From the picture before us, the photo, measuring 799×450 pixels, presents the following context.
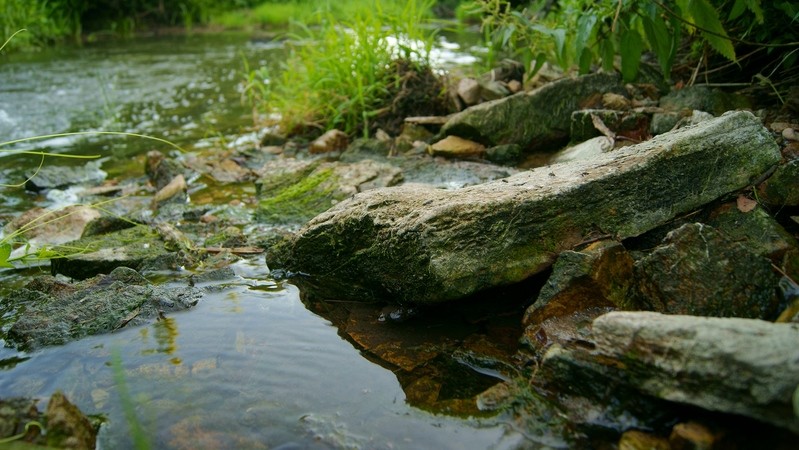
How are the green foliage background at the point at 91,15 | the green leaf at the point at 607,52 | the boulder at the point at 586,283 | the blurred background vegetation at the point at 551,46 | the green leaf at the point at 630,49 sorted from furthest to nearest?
the green foliage background at the point at 91,15, the green leaf at the point at 607,52, the green leaf at the point at 630,49, the blurred background vegetation at the point at 551,46, the boulder at the point at 586,283

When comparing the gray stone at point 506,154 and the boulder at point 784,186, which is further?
the gray stone at point 506,154

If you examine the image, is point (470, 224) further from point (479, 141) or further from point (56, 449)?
point (479, 141)

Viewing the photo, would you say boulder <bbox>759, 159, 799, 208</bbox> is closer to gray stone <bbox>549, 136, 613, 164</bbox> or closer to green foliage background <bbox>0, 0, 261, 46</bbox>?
gray stone <bbox>549, 136, 613, 164</bbox>

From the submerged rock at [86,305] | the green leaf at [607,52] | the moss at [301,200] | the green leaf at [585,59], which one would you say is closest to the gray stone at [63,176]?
the moss at [301,200]

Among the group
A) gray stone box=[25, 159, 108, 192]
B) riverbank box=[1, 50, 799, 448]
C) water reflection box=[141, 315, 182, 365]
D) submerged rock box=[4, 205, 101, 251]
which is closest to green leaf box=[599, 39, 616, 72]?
riverbank box=[1, 50, 799, 448]

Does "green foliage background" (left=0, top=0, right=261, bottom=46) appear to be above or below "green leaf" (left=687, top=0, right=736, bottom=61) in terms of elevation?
below

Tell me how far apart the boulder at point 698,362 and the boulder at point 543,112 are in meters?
2.58

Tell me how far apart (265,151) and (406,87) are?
1317 mm

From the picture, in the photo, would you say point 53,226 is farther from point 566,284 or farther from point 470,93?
point 470,93

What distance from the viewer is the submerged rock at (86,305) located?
228 cm

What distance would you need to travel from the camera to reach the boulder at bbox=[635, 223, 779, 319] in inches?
76.5

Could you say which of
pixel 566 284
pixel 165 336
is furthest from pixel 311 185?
pixel 566 284

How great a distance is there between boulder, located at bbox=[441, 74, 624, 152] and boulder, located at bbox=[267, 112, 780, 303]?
1727 millimetres

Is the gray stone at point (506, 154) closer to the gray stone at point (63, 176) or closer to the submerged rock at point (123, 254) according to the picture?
the submerged rock at point (123, 254)
